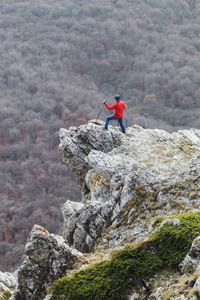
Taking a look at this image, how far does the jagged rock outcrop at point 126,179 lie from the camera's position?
13695 millimetres

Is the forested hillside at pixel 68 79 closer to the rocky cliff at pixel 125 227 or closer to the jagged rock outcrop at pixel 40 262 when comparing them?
the rocky cliff at pixel 125 227

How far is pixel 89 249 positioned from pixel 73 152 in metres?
9.68

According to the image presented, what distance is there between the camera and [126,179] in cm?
1596

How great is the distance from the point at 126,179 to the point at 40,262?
6381mm

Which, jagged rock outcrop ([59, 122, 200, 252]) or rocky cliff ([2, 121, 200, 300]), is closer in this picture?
rocky cliff ([2, 121, 200, 300])

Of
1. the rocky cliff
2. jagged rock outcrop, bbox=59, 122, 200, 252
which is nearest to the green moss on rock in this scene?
the rocky cliff

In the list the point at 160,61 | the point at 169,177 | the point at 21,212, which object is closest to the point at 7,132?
the point at 21,212

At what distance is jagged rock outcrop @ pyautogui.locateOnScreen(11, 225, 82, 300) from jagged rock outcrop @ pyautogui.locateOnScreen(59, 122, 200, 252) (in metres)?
2.69

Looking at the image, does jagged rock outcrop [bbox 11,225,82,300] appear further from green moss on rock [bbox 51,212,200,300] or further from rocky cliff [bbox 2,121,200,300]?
green moss on rock [bbox 51,212,200,300]

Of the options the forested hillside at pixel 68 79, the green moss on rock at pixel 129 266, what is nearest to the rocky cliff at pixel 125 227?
the green moss on rock at pixel 129 266

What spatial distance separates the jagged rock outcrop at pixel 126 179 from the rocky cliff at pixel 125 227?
48 millimetres

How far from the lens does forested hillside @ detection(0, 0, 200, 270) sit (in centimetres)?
9556

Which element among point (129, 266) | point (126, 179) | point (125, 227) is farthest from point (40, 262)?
point (126, 179)

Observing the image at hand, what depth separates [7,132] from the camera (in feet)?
374
